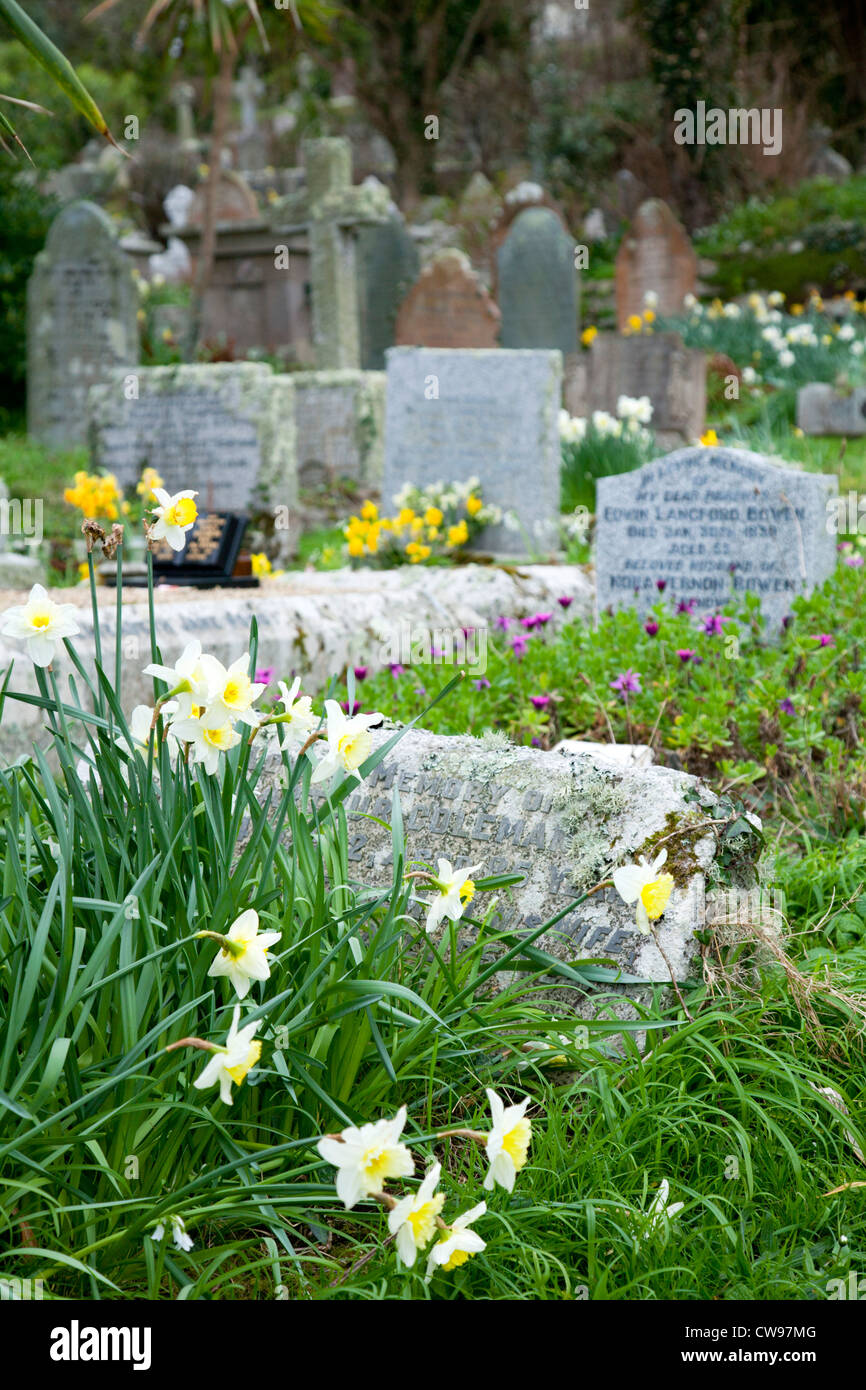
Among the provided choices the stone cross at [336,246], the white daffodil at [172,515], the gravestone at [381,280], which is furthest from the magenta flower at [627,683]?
the gravestone at [381,280]

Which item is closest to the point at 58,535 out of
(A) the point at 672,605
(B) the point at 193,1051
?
(A) the point at 672,605

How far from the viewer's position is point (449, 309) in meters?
11.8

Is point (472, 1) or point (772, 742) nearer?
point (772, 742)

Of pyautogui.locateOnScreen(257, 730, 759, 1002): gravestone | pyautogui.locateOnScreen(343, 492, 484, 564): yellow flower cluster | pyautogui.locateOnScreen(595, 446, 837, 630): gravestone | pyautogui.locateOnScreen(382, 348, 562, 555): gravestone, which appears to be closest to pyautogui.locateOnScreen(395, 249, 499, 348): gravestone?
pyautogui.locateOnScreen(382, 348, 562, 555): gravestone

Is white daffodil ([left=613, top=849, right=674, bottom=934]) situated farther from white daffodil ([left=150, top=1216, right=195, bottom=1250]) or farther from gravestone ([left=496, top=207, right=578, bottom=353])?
gravestone ([left=496, top=207, right=578, bottom=353])

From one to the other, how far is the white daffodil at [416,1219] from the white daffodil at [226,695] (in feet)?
2.23

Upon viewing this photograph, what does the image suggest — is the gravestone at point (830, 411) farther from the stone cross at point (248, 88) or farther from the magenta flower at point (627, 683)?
the stone cross at point (248, 88)

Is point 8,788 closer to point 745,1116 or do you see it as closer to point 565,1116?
point 565,1116

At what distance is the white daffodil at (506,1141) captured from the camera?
1.56 metres

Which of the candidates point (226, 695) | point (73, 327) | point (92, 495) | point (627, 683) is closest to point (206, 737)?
point (226, 695)

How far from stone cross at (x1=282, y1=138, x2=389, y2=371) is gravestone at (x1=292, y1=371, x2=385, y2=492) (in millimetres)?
3176

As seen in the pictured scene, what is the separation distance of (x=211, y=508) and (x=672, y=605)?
4.17 meters

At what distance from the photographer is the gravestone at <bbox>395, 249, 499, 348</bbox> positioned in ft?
38.5

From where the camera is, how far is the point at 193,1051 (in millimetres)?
1914
